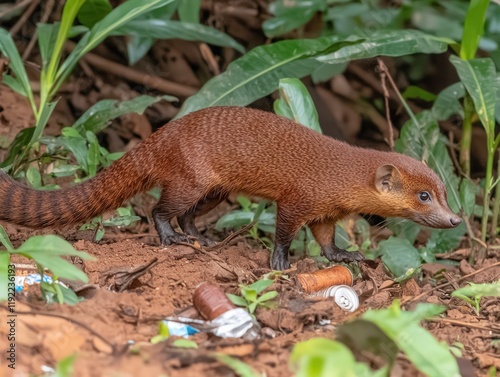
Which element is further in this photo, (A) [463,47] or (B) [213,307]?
(A) [463,47]

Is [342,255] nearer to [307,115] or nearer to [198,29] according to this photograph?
[307,115]

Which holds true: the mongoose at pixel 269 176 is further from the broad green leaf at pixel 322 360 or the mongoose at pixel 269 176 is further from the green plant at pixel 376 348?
the broad green leaf at pixel 322 360

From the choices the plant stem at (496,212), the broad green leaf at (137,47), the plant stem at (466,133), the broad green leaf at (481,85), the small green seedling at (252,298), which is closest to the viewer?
the small green seedling at (252,298)

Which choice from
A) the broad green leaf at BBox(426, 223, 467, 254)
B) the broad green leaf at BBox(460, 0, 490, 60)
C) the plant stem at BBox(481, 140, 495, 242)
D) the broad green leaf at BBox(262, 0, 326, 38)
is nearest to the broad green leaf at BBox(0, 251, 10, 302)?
the plant stem at BBox(481, 140, 495, 242)

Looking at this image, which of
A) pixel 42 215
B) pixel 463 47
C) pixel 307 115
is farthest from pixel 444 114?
pixel 42 215

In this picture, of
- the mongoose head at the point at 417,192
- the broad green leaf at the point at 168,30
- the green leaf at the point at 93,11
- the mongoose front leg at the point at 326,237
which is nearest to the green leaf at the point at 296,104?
the mongoose front leg at the point at 326,237
